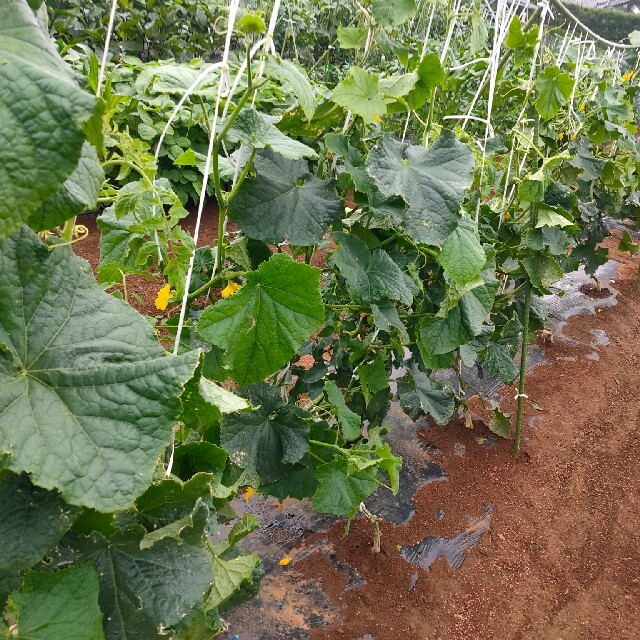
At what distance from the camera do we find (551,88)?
2.23m

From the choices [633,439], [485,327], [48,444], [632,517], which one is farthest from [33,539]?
[633,439]

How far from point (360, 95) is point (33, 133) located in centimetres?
101

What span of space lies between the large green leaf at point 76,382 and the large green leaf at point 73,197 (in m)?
0.07

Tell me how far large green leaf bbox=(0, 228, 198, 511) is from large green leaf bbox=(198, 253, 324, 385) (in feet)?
1.30

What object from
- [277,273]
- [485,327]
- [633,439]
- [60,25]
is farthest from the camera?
[60,25]

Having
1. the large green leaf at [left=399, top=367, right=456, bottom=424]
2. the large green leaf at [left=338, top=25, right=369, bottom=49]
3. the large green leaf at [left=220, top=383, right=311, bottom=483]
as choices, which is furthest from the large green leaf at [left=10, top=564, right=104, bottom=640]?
the large green leaf at [left=399, top=367, right=456, bottom=424]

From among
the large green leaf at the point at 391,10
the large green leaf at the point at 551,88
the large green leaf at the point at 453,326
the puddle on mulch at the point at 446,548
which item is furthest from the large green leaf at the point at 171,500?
the large green leaf at the point at 551,88

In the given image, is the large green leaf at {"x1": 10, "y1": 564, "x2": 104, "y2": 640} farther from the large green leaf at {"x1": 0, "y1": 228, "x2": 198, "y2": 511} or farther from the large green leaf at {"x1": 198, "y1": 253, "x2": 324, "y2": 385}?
the large green leaf at {"x1": 198, "y1": 253, "x2": 324, "y2": 385}

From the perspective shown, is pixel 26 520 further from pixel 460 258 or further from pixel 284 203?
pixel 460 258

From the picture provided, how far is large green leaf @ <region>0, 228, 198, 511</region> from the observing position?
632mm

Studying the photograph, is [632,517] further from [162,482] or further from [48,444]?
[48,444]

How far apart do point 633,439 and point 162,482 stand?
3172 millimetres

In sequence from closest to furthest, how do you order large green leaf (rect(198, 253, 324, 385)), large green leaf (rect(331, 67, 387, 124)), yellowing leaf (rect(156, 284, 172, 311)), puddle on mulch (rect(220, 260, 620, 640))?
large green leaf (rect(198, 253, 324, 385)), large green leaf (rect(331, 67, 387, 124)), yellowing leaf (rect(156, 284, 172, 311)), puddle on mulch (rect(220, 260, 620, 640))

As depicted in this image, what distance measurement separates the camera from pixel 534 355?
13.1ft
